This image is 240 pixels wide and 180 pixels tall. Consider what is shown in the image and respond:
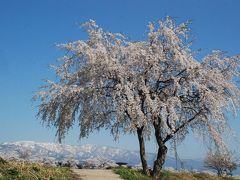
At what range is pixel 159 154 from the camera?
31359 mm

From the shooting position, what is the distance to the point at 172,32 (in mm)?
32125

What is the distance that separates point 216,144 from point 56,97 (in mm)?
10941

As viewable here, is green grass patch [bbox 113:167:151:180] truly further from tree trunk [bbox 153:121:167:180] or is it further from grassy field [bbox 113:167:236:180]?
tree trunk [bbox 153:121:167:180]

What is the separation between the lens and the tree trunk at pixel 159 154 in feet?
101

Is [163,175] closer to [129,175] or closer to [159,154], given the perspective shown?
[159,154]

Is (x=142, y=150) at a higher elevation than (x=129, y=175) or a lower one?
higher

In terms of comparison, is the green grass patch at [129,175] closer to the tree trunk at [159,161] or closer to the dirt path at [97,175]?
the dirt path at [97,175]

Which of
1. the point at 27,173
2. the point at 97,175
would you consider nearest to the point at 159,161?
the point at 97,175

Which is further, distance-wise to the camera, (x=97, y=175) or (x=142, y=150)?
(x=142, y=150)

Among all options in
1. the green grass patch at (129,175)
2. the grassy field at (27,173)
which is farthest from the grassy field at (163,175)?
the grassy field at (27,173)

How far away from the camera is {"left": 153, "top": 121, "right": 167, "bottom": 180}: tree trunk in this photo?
101 feet

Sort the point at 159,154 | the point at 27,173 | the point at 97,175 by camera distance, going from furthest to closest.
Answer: the point at 159,154, the point at 97,175, the point at 27,173

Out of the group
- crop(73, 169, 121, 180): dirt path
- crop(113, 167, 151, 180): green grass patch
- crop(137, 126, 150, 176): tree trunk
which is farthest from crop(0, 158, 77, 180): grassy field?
crop(137, 126, 150, 176): tree trunk

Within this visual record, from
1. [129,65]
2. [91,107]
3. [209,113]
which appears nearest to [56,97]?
[91,107]
